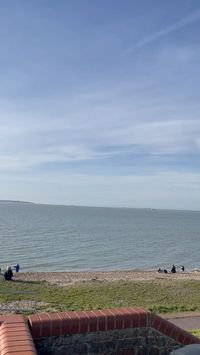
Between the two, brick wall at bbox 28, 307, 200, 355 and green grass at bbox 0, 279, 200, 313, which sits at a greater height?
brick wall at bbox 28, 307, 200, 355

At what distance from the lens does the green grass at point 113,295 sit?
64.3 ft

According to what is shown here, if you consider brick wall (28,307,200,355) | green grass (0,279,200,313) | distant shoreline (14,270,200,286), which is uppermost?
brick wall (28,307,200,355)

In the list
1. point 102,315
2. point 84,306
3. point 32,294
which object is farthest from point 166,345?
point 32,294

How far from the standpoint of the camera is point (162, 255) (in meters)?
59.4

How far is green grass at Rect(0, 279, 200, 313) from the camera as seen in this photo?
1961 centimetres

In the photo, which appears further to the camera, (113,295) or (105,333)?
(113,295)

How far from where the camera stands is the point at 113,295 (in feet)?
76.9

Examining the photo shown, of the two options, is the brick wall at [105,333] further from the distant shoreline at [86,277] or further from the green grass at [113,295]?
the distant shoreline at [86,277]

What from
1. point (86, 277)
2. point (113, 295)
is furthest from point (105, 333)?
point (86, 277)

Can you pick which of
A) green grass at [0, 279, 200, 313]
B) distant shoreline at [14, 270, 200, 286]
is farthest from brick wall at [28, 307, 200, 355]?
distant shoreline at [14, 270, 200, 286]

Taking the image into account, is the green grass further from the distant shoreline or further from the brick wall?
the brick wall

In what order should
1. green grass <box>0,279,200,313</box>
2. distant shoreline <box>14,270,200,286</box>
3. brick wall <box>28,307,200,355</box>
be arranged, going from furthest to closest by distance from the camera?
distant shoreline <box>14,270,200,286</box>
green grass <box>0,279,200,313</box>
brick wall <box>28,307,200,355</box>

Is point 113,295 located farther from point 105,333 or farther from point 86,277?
point 105,333

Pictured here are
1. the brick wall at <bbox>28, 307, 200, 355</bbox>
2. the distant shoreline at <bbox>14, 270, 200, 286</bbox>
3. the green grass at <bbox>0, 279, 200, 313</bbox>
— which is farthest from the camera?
the distant shoreline at <bbox>14, 270, 200, 286</bbox>
